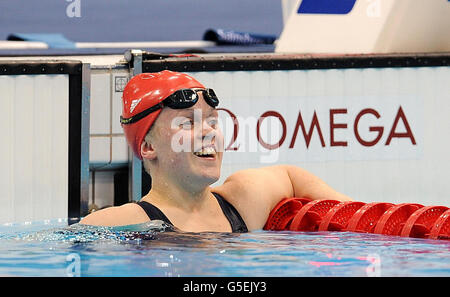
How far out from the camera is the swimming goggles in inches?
112

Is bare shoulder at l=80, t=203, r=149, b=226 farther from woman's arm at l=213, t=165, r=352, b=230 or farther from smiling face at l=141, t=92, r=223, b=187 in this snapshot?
woman's arm at l=213, t=165, r=352, b=230

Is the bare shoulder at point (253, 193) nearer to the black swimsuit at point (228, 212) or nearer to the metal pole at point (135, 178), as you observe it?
the black swimsuit at point (228, 212)

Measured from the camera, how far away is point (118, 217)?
275cm

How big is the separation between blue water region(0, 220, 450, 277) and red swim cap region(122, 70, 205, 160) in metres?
→ 0.35

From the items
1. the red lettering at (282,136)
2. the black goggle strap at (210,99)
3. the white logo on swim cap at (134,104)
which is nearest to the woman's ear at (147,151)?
the white logo on swim cap at (134,104)

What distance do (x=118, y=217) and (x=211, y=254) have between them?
1.59ft

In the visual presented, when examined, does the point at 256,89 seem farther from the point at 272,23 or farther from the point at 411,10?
the point at 272,23

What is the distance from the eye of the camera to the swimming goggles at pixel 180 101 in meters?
2.85

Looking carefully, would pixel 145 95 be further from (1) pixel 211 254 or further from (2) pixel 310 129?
(2) pixel 310 129
